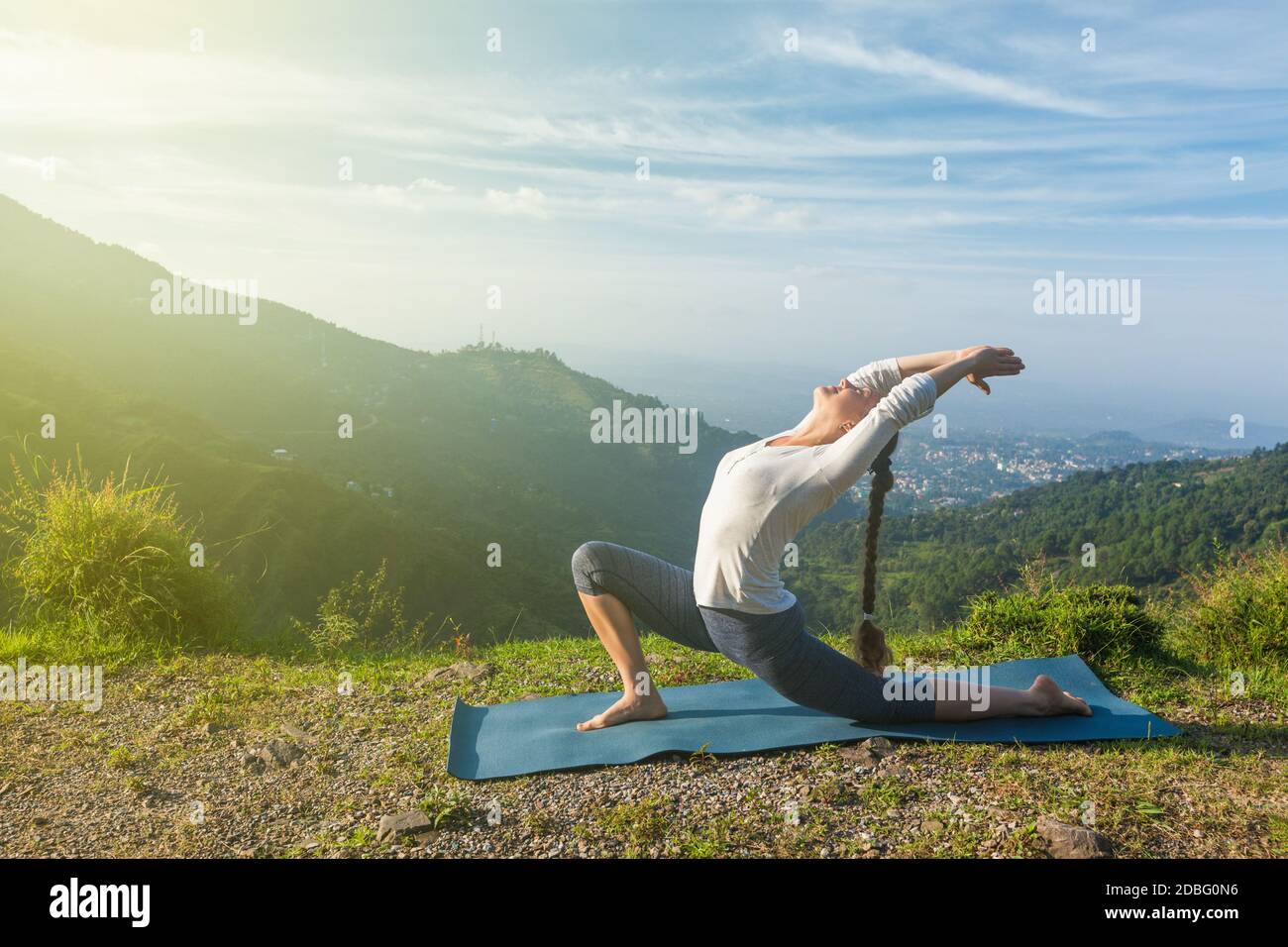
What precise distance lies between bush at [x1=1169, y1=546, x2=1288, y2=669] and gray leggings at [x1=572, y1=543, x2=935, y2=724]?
93.8 inches

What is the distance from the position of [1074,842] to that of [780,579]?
1300 millimetres

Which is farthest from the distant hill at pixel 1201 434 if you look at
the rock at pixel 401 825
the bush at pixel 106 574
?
the rock at pixel 401 825

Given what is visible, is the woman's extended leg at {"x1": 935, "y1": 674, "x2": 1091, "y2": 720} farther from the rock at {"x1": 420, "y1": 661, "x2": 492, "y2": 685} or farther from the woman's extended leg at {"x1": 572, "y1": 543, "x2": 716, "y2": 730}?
the rock at {"x1": 420, "y1": 661, "x2": 492, "y2": 685}

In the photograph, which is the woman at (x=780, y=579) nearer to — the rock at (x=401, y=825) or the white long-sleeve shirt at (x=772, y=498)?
the white long-sleeve shirt at (x=772, y=498)

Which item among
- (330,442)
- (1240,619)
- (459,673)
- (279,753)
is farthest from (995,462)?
(279,753)

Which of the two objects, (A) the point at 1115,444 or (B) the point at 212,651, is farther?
(A) the point at 1115,444

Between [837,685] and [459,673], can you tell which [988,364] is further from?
[459,673]

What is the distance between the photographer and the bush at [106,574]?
4.81 m

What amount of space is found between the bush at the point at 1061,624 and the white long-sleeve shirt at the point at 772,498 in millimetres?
2256

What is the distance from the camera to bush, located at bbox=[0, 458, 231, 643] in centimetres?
481
